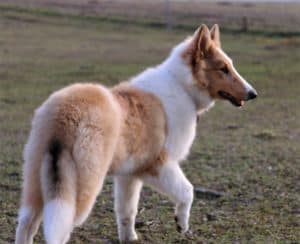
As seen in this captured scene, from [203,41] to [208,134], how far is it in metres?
5.58

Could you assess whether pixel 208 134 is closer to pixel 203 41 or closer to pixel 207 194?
pixel 207 194

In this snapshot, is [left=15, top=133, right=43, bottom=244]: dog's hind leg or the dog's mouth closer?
[left=15, top=133, right=43, bottom=244]: dog's hind leg

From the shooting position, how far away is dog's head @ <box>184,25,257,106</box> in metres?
6.52

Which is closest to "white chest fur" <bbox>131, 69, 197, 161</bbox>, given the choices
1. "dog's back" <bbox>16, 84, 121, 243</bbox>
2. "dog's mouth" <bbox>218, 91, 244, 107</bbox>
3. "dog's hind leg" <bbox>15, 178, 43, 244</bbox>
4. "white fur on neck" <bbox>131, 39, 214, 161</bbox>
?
"white fur on neck" <bbox>131, 39, 214, 161</bbox>

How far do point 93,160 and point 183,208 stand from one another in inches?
48.2

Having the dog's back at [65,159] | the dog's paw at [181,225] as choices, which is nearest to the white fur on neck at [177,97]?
the dog's paw at [181,225]

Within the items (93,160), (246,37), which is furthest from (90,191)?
(246,37)

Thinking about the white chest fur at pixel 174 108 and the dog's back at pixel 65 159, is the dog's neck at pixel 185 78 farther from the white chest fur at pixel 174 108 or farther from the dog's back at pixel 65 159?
the dog's back at pixel 65 159

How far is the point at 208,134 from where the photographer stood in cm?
1201

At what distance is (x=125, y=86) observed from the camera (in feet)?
20.7

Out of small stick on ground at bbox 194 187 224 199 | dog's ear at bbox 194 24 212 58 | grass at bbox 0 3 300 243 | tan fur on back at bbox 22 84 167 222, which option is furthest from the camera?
small stick on ground at bbox 194 187 224 199

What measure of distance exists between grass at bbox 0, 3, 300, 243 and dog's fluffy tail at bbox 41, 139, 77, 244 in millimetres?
1405

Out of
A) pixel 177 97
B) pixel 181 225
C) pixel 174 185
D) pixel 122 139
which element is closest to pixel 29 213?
pixel 122 139

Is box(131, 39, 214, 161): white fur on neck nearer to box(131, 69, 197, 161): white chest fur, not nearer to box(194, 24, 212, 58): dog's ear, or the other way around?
box(131, 69, 197, 161): white chest fur
